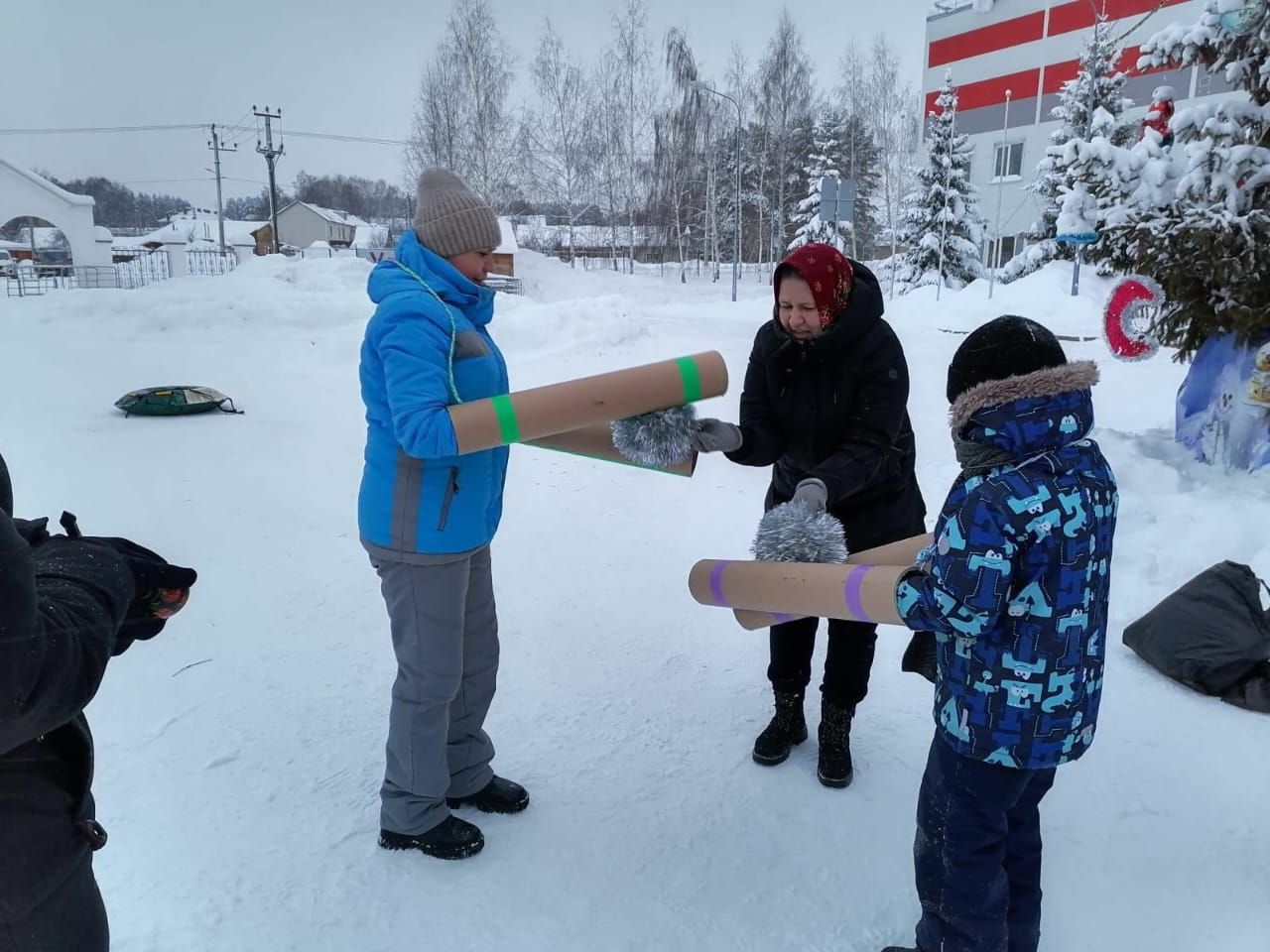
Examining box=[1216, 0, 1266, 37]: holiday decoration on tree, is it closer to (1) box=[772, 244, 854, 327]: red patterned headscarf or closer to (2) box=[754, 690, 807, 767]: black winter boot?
(1) box=[772, 244, 854, 327]: red patterned headscarf

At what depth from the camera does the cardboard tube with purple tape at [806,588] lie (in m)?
1.98

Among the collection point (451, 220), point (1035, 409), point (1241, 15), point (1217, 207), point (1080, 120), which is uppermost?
point (1080, 120)

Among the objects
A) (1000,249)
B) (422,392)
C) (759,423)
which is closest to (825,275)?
(759,423)

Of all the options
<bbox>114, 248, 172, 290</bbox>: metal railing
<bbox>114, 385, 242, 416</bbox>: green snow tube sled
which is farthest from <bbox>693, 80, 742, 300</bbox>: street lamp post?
<bbox>114, 385, 242, 416</bbox>: green snow tube sled

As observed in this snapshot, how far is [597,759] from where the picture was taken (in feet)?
10.3

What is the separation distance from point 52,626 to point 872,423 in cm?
221

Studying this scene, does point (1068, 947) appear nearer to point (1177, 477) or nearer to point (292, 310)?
point (1177, 477)

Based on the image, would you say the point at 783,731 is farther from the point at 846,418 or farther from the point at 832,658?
the point at 846,418

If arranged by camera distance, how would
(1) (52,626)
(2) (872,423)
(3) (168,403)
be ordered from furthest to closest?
(3) (168,403) → (2) (872,423) → (1) (52,626)

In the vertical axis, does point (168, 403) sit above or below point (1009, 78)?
below

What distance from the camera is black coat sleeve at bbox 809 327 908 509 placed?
263cm

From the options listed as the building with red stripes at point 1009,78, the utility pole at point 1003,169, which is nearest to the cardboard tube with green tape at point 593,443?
the building with red stripes at point 1009,78

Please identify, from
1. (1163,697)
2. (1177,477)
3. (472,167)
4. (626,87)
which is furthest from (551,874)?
(626,87)

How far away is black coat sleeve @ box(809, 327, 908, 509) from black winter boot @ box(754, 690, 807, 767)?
0.88 m
